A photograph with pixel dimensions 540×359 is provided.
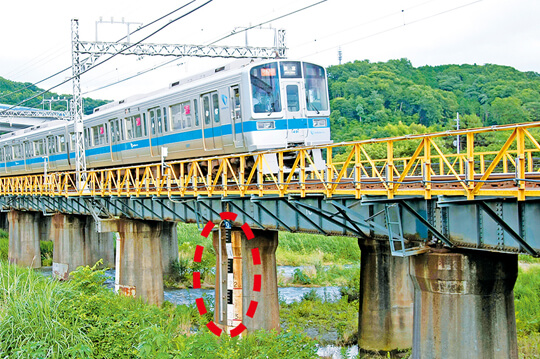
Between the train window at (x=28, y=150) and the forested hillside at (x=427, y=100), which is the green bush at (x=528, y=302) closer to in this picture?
the train window at (x=28, y=150)

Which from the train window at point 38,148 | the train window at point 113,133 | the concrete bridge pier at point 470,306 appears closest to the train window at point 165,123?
the train window at point 113,133

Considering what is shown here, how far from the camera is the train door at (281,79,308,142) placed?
18969 mm

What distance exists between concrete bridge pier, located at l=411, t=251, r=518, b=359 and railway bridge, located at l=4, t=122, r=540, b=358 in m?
0.02

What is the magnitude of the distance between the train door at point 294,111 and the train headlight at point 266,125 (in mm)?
424

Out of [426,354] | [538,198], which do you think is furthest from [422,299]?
[538,198]

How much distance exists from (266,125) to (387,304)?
6.51m

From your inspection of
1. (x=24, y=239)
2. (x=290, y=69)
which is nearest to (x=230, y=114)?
(x=290, y=69)

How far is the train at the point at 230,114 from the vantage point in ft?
61.7

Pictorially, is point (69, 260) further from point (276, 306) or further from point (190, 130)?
point (276, 306)

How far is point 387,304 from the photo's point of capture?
19312 millimetres

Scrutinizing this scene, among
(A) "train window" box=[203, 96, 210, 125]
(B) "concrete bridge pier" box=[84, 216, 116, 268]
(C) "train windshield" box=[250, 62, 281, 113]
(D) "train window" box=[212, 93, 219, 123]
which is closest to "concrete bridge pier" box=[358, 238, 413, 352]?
(C) "train windshield" box=[250, 62, 281, 113]

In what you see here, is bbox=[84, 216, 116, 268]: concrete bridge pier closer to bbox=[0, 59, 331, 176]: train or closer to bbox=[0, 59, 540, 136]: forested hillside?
bbox=[0, 59, 331, 176]: train

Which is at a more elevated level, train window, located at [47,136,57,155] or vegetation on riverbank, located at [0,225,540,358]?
train window, located at [47,136,57,155]

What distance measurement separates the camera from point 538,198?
30.6ft
